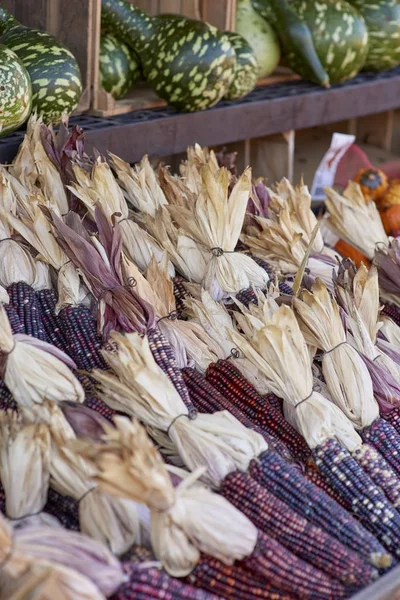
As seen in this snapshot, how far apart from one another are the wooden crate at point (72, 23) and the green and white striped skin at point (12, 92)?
0.45m

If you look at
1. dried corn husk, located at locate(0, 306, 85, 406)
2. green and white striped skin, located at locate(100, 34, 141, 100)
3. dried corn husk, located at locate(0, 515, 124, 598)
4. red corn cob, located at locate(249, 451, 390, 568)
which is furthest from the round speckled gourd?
dried corn husk, located at locate(0, 515, 124, 598)

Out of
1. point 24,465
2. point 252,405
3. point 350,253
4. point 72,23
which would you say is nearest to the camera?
point 24,465

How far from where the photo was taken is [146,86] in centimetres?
346

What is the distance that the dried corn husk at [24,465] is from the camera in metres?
1.41

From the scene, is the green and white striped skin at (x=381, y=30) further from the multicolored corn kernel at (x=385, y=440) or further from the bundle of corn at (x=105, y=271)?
the multicolored corn kernel at (x=385, y=440)

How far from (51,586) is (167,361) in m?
0.72

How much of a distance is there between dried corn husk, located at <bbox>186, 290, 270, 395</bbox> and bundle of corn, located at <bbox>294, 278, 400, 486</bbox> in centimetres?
17

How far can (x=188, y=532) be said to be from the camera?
1353mm

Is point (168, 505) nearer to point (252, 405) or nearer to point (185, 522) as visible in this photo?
point (185, 522)

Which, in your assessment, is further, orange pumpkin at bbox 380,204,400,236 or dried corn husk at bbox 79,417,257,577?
orange pumpkin at bbox 380,204,400,236

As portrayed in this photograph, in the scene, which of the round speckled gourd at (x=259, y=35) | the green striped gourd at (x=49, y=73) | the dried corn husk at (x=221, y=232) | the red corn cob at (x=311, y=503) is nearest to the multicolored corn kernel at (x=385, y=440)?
the red corn cob at (x=311, y=503)

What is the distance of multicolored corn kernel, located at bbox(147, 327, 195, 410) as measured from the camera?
174 centimetres

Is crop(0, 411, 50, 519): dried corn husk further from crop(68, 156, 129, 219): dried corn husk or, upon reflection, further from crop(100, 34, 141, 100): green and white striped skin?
crop(100, 34, 141, 100): green and white striped skin

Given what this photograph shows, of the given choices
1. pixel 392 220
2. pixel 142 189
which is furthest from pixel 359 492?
pixel 392 220
